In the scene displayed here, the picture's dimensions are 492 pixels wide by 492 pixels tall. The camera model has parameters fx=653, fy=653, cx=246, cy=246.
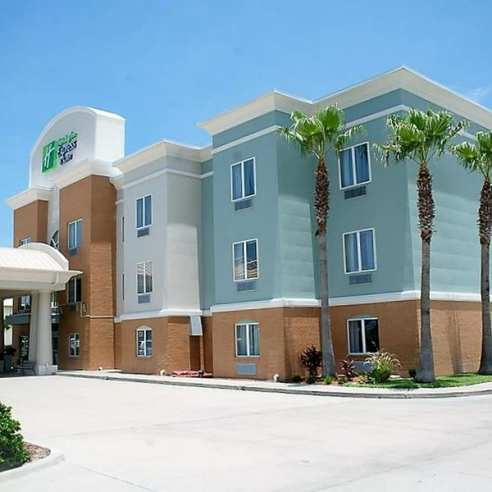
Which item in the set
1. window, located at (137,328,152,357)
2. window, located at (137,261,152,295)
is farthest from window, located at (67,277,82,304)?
window, located at (137,328,152,357)

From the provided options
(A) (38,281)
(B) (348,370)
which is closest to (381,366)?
(B) (348,370)

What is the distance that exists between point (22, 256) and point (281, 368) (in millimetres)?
16727

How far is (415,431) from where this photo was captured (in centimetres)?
1205

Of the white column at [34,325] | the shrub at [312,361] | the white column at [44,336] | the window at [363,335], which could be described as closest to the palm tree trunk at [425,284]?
the window at [363,335]

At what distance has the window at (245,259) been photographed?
1045 inches

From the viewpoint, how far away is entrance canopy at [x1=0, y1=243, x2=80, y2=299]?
32.6m

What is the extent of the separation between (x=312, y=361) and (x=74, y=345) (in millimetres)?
17948

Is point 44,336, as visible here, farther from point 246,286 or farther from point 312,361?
point 312,361

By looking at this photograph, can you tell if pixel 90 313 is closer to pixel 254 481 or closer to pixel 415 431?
pixel 415 431

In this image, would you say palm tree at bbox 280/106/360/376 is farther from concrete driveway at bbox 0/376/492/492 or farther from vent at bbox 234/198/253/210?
vent at bbox 234/198/253/210

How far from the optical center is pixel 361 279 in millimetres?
24766

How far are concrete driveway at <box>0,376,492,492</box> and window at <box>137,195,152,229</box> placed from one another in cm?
1428

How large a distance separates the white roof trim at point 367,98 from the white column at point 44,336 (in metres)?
13.5

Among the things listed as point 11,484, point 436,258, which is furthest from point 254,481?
point 436,258
